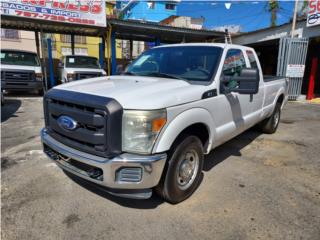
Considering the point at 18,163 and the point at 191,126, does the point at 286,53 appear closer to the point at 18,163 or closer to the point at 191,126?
the point at 191,126

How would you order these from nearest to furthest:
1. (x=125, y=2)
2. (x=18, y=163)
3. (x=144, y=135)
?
1. (x=144, y=135)
2. (x=18, y=163)
3. (x=125, y=2)

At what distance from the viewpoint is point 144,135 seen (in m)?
2.34

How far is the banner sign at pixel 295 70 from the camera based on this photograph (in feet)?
38.1

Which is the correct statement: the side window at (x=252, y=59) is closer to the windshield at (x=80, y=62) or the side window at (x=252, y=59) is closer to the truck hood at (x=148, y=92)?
the truck hood at (x=148, y=92)

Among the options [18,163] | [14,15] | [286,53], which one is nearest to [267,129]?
[18,163]

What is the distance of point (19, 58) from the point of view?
1158 cm

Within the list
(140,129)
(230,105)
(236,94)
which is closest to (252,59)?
(236,94)

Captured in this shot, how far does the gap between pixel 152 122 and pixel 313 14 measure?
11784 millimetres

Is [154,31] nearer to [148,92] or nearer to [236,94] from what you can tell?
[236,94]

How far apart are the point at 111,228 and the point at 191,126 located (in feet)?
4.67

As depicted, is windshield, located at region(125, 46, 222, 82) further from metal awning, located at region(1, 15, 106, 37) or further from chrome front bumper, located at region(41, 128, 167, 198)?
metal awning, located at region(1, 15, 106, 37)

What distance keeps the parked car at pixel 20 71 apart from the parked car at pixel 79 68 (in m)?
1.27

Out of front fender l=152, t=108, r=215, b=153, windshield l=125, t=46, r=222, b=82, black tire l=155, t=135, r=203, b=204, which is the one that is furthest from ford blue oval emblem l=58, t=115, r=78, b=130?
windshield l=125, t=46, r=222, b=82

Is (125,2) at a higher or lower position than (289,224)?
higher
